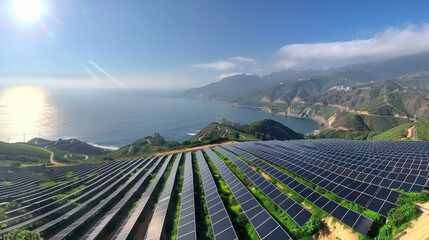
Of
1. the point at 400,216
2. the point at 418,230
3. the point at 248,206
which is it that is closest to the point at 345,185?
the point at 400,216

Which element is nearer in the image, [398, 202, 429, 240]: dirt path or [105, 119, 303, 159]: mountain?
[398, 202, 429, 240]: dirt path

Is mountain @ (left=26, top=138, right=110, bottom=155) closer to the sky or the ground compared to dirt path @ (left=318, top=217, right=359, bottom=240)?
closer to the ground

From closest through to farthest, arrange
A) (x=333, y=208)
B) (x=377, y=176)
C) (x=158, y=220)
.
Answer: (x=333, y=208)
(x=158, y=220)
(x=377, y=176)

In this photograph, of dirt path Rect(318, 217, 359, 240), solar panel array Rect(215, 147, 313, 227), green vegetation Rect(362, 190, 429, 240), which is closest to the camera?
green vegetation Rect(362, 190, 429, 240)

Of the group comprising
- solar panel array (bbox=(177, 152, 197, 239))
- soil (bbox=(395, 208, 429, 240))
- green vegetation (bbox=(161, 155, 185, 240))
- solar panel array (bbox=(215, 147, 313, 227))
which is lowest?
green vegetation (bbox=(161, 155, 185, 240))

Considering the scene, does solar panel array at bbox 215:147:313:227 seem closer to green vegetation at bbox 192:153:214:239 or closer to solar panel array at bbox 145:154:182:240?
green vegetation at bbox 192:153:214:239

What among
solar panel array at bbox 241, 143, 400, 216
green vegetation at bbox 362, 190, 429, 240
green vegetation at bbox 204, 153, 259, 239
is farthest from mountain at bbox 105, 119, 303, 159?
green vegetation at bbox 362, 190, 429, 240

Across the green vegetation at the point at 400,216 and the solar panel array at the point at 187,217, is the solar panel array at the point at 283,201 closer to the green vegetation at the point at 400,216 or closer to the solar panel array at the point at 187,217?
the green vegetation at the point at 400,216

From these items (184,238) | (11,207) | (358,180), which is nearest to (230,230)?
(184,238)

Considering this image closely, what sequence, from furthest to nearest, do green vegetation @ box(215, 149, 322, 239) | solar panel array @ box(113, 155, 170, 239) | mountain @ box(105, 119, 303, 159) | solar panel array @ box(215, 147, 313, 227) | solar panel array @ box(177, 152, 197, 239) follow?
mountain @ box(105, 119, 303, 159) → solar panel array @ box(113, 155, 170, 239) → solar panel array @ box(177, 152, 197, 239) → solar panel array @ box(215, 147, 313, 227) → green vegetation @ box(215, 149, 322, 239)

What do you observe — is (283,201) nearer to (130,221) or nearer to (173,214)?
(173,214)
